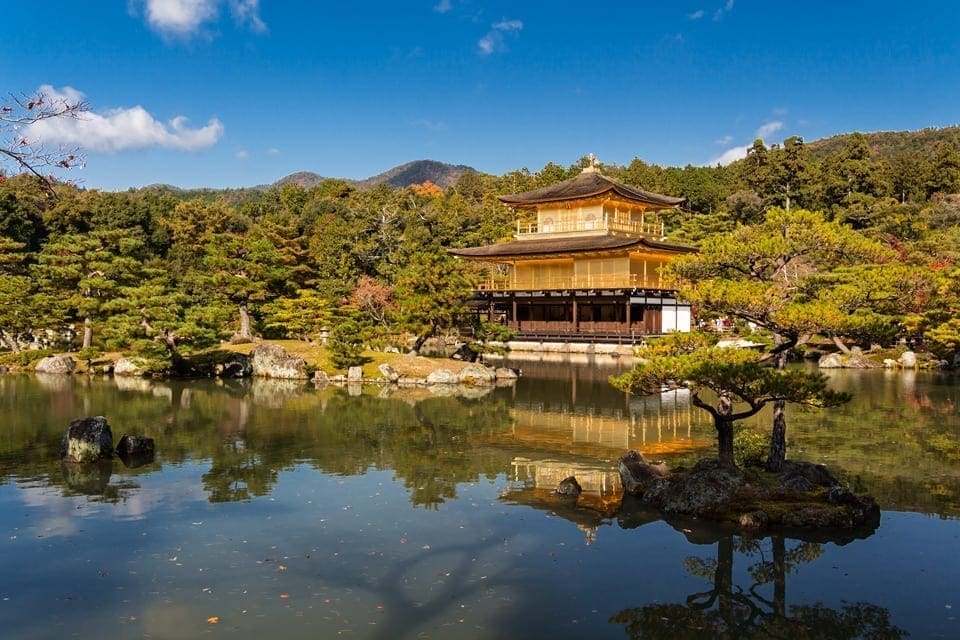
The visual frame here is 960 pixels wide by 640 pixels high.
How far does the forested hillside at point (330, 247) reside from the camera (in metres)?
26.8

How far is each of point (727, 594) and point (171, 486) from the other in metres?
8.62

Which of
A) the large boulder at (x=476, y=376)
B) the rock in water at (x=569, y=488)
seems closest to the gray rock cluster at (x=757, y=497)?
the rock in water at (x=569, y=488)

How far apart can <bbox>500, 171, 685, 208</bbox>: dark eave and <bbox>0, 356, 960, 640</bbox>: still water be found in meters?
24.3

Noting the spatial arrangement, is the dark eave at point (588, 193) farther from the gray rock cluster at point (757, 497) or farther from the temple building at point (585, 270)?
the gray rock cluster at point (757, 497)

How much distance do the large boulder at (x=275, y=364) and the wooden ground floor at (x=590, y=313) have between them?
1135 cm

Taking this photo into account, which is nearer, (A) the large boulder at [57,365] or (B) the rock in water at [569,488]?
(B) the rock in water at [569,488]

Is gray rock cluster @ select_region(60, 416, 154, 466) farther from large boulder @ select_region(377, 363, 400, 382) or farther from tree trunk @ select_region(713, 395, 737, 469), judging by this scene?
large boulder @ select_region(377, 363, 400, 382)

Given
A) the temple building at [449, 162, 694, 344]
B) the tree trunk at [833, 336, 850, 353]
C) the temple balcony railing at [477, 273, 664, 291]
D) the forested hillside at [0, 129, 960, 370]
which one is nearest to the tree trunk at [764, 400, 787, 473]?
the forested hillside at [0, 129, 960, 370]

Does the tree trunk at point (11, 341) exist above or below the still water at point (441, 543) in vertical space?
above

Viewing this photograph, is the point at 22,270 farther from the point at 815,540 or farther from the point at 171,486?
the point at 815,540

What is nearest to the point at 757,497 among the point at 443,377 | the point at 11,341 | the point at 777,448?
the point at 777,448

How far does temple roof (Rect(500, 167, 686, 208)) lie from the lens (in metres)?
40.4

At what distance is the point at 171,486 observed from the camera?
483 inches

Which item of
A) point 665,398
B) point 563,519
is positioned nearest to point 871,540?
point 563,519
